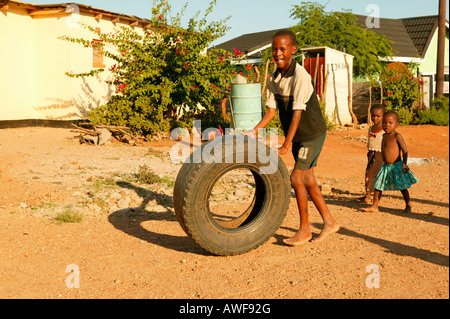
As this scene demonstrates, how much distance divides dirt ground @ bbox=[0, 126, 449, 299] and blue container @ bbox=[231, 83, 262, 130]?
15.4ft

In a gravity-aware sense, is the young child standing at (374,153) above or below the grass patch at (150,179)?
above

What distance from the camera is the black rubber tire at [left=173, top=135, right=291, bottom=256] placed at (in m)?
3.98

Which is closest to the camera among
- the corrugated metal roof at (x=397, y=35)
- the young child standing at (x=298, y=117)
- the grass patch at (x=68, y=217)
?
the young child standing at (x=298, y=117)

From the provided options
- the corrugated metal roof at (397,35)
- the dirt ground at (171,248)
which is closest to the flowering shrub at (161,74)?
the dirt ground at (171,248)

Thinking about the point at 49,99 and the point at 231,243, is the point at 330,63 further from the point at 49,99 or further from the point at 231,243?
the point at 231,243

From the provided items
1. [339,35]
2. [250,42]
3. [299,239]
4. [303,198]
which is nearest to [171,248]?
[299,239]

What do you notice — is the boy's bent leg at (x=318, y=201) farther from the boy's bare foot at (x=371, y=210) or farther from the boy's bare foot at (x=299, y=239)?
the boy's bare foot at (x=371, y=210)

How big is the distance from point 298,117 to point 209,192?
102 cm

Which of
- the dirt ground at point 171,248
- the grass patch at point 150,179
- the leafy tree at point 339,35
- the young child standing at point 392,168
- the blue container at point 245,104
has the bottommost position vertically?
the dirt ground at point 171,248

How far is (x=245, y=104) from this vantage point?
12.7 meters

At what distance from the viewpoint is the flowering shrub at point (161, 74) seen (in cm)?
1217

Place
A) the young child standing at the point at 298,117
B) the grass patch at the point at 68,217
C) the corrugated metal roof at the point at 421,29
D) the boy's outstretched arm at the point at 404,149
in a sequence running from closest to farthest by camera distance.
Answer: the young child standing at the point at 298,117 < the grass patch at the point at 68,217 < the boy's outstretched arm at the point at 404,149 < the corrugated metal roof at the point at 421,29

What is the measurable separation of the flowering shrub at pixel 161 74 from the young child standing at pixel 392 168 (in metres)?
7.22
